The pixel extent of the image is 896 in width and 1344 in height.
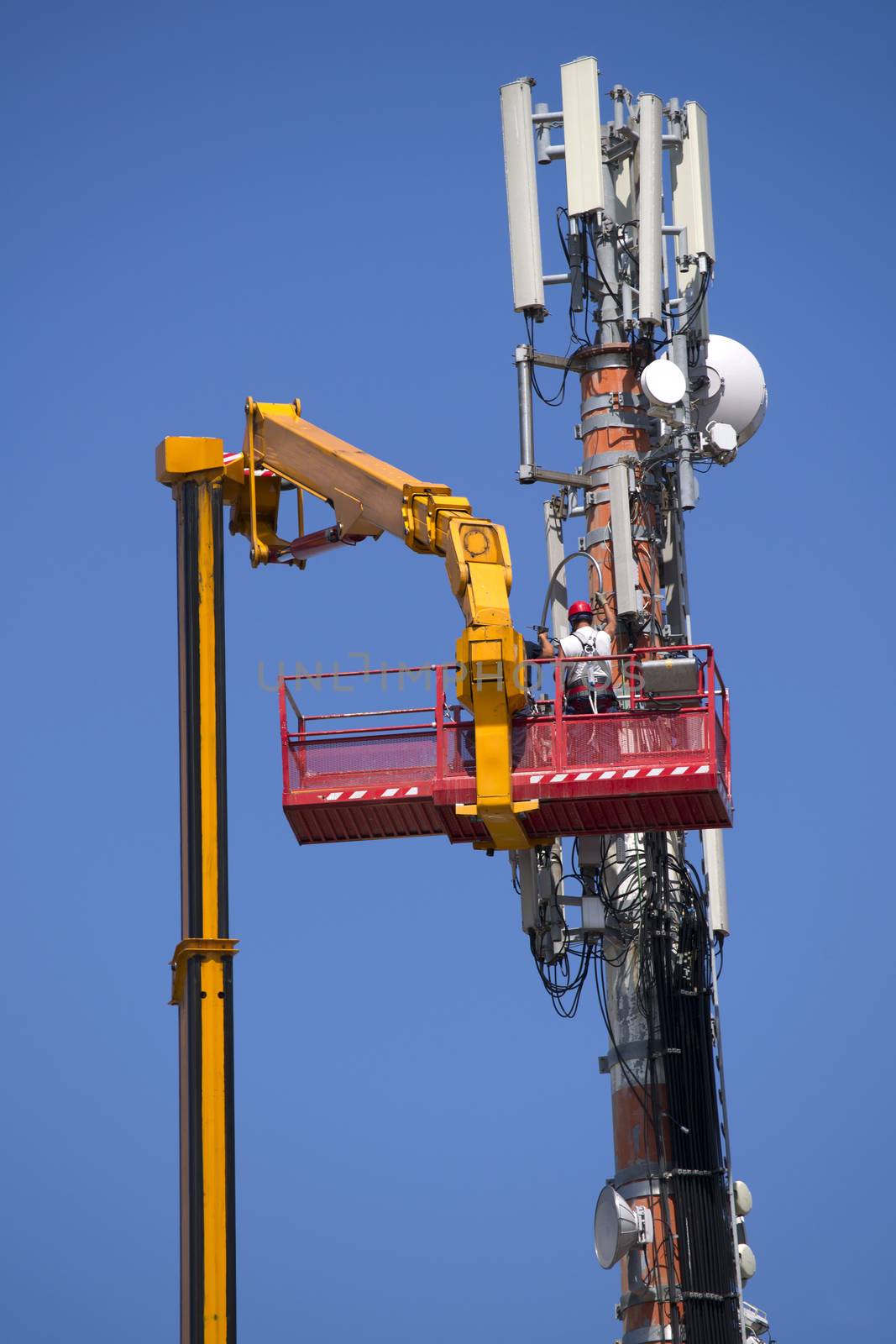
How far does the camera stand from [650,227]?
5556 centimetres

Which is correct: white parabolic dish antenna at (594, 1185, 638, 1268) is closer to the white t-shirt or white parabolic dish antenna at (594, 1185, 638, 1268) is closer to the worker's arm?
the white t-shirt

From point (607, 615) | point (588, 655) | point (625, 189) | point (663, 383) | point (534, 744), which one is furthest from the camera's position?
point (625, 189)

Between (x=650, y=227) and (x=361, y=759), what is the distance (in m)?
11.7

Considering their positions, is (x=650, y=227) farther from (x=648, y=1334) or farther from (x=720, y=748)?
(x=648, y=1334)

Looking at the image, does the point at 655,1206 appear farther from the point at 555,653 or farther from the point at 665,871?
the point at 555,653

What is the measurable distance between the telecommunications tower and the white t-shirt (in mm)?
208

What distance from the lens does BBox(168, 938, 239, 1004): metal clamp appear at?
142 feet

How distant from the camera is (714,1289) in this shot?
52.0 metres

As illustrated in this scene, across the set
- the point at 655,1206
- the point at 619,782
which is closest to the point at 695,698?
the point at 619,782

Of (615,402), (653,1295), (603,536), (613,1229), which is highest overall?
(615,402)

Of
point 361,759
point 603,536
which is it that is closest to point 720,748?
point 361,759

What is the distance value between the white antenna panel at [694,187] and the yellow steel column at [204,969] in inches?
603

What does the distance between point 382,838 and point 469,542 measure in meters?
6.02

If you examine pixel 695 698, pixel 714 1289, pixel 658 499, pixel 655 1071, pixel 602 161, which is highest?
pixel 602 161
